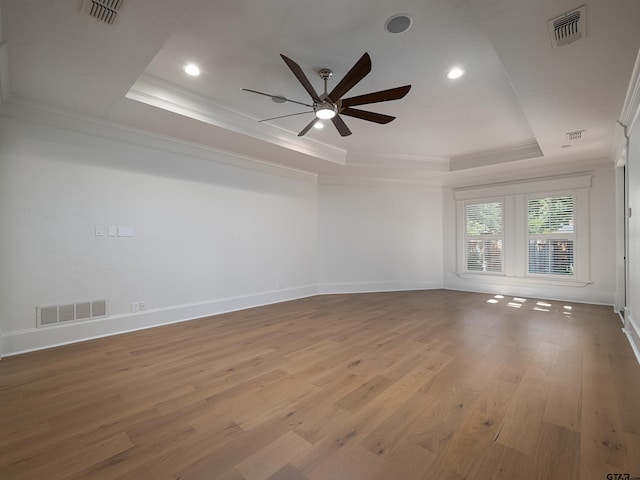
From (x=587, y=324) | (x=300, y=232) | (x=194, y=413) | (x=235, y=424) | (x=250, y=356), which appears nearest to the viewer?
(x=235, y=424)

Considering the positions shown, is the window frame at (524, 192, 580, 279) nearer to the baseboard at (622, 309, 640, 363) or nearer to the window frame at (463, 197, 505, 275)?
the window frame at (463, 197, 505, 275)

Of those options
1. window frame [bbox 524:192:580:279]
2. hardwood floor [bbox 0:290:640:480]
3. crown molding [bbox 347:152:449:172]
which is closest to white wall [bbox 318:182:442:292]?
crown molding [bbox 347:152:449:172]

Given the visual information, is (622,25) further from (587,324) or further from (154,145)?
(154,145)

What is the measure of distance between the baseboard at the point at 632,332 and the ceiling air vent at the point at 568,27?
2.90m

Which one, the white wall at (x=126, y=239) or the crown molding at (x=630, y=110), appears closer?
the crown molding at (x=630, y=110)

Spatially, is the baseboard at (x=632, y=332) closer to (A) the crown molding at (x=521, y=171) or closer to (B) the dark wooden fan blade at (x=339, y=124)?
(A) the crown molding at (x=521, y=171)

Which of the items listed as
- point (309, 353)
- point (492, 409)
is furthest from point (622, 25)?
point (309, 353)

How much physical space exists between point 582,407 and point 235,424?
94.2 inches

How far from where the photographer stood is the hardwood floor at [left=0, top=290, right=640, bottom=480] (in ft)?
4.87

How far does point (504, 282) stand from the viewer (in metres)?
6.29

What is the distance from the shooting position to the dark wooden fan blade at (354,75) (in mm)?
2270

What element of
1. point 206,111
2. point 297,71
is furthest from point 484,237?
point 206,111

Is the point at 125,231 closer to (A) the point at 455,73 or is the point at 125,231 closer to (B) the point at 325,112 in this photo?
(B) the point at 325,112

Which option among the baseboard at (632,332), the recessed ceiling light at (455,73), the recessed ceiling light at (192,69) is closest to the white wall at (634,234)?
the baseboard at (632,332)
